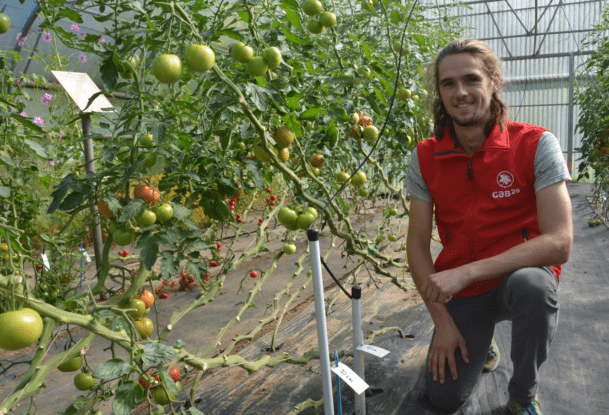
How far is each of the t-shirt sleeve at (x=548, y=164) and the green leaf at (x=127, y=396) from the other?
1107mm

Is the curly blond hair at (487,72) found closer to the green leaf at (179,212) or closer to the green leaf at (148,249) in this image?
the green leaf at (179,212)

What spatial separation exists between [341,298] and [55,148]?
77.1 inches

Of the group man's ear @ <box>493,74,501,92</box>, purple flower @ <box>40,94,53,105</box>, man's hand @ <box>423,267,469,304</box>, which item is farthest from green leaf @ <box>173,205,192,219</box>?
purple flower @ <box>40,94,53,105</box>

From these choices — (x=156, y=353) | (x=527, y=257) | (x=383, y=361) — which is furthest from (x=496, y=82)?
(x=156, y=353)

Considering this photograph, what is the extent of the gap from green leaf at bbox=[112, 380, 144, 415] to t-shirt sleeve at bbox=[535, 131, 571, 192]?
111 cm

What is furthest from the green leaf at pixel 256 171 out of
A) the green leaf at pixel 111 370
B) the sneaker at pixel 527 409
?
the sneaker at pixel 527 409

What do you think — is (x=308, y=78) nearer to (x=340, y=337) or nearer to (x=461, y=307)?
(x=461, y=307)

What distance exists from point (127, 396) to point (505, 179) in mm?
1114

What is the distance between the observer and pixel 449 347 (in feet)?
4.03

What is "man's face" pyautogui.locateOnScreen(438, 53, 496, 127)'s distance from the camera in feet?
4.10

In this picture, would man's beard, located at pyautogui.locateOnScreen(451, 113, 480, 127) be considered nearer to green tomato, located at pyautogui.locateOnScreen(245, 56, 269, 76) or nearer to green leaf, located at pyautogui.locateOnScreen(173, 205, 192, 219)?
green tomato, located at pyautogui.locateOnScreen(245, 56, 269, 76)

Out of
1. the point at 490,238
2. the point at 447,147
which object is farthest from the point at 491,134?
the point at 490,238

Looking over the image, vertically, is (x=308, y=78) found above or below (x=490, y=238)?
above

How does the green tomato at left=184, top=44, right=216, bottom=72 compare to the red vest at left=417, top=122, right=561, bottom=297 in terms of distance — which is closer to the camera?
the green tomato at left=184, top=44, right=216, bottom=72
